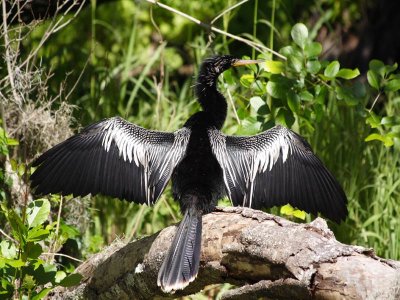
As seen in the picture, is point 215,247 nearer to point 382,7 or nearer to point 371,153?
point 371,153

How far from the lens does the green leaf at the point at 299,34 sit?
455cm

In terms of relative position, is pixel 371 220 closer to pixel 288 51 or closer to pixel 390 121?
pixel 390 121

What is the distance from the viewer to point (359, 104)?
4.69 metres

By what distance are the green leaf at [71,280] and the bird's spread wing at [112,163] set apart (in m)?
0.58

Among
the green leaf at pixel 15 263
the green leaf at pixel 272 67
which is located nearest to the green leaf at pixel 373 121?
the green leaf at pixel 272 67

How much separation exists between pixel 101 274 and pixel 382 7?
5.80m

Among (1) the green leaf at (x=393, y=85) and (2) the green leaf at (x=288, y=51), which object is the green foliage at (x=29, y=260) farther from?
(1) the green leaf at (x=393, y=85)

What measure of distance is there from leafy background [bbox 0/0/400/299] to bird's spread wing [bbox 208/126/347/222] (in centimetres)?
16

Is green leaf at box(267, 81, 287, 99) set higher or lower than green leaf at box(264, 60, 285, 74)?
lower

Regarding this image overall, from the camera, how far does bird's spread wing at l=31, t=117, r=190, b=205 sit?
13.9 feet

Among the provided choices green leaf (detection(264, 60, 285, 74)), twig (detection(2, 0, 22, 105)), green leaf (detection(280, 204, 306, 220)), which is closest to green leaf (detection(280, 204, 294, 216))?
green leaf (detection(280, 204, 306, 220))

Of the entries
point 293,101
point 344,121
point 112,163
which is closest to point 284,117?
point 293,101

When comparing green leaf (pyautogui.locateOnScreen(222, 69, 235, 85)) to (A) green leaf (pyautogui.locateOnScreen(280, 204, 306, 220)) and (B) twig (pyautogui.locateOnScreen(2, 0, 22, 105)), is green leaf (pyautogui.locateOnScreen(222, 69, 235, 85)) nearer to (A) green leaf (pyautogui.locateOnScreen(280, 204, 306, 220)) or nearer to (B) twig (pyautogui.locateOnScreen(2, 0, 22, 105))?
(A) green leaf (pyautogui.locateOnScreen(280, 204, 306, 220))

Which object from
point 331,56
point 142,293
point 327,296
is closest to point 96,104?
point 142,293
